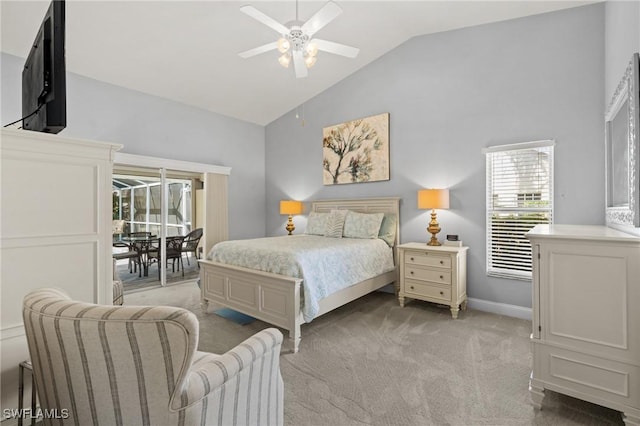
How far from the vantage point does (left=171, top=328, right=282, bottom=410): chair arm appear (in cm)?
95

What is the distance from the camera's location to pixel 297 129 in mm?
5801

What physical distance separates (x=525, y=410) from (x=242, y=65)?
16.0ft

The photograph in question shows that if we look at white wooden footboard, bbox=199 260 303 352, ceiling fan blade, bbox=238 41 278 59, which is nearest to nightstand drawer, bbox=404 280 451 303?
white wooden footboard, bbox=199 260 303 352

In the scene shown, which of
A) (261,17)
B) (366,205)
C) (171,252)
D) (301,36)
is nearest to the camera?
(261,17)

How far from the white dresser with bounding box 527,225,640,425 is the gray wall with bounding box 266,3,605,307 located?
176cm

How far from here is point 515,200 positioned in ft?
11.6

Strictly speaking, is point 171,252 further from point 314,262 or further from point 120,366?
point 120,366

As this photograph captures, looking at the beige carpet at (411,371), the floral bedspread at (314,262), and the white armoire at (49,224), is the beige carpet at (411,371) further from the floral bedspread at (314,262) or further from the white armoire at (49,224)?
the white armoire at (49,224)

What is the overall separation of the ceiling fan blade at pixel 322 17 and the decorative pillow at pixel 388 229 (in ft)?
8.60

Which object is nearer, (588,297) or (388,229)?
(588,297)

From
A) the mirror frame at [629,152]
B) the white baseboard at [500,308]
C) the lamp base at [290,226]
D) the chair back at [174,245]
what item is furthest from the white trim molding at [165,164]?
the mirror frame at [629,152]

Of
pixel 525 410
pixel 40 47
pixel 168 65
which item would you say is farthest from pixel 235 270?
pixel 168 65

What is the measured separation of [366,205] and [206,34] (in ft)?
10.3

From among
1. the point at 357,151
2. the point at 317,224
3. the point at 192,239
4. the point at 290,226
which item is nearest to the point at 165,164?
the point at 192,239
